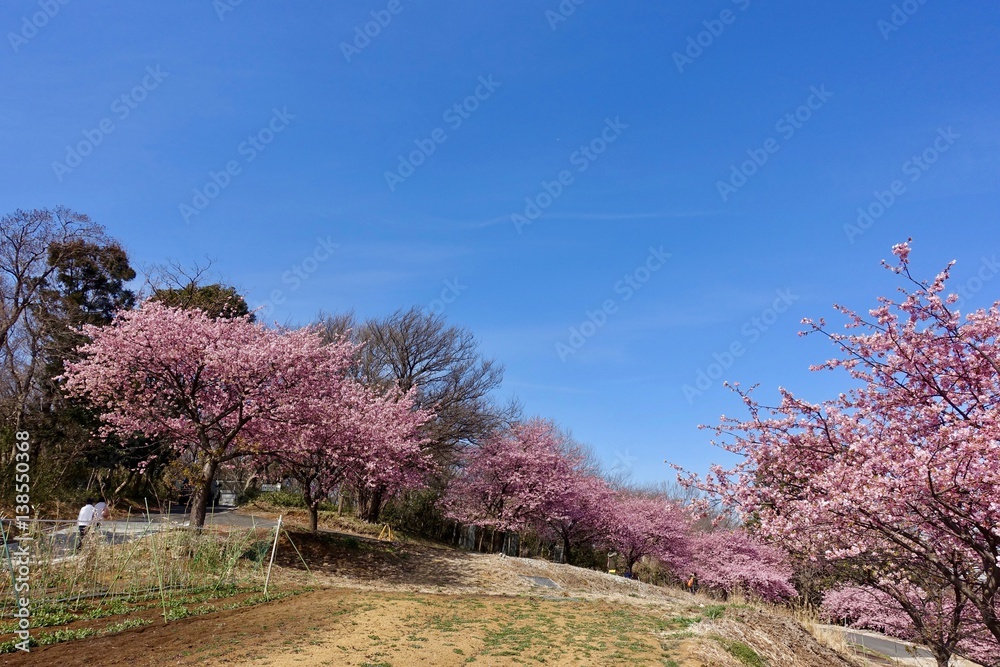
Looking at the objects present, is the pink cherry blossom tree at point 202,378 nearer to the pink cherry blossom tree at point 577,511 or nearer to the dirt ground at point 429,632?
the dirt ground at point 429,632

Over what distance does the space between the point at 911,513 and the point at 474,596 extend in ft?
32.8

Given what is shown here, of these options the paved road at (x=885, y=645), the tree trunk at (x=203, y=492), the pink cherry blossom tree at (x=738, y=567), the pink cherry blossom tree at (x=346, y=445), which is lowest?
the paved road at (x=885, y=645)

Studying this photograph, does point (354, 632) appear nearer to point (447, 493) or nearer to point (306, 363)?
point (306, 363)

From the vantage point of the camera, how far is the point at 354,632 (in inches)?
327

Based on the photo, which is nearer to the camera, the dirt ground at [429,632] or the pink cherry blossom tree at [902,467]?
the pink cherry blossom tree at [902,467]

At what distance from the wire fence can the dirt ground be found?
1.50 m

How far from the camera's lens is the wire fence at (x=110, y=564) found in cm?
836

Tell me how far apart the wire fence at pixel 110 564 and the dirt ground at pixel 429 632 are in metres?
1.50

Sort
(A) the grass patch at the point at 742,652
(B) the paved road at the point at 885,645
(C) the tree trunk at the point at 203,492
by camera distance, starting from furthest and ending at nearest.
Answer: (B) the paved road at the point at 885,645, (C) the tree trunk at the point at 203,492, (A) the grass patch at the point at 742,652

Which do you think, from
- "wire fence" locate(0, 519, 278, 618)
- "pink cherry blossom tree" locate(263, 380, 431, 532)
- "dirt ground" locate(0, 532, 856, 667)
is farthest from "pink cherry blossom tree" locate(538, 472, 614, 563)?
"wire fence" locate(0, 519, 278, 618)

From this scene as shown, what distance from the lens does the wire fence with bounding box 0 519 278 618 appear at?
836 centimetres

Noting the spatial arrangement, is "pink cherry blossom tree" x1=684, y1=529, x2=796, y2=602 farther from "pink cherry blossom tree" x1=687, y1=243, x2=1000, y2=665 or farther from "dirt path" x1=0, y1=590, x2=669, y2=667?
"pink cherry blossom tree" x1=687, y1=243, x2=1000, y2=665

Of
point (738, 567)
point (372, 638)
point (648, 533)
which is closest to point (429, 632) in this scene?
point (372, 638)

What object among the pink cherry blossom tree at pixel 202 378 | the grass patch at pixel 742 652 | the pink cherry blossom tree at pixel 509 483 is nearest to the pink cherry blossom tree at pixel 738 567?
the pink cherry blossom tree at pixel 509 483
